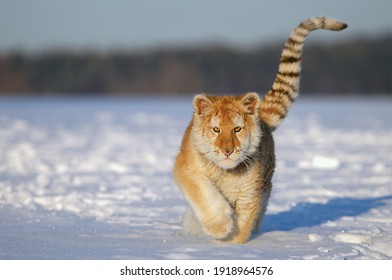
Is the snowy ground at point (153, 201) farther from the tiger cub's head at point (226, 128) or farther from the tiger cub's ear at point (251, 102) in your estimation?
the tiger cub's ear at point (251, 102)

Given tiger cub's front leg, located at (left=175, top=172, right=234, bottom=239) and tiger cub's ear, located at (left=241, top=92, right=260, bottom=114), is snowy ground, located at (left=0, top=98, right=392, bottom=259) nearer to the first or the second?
tiger cub's front leg, located at (left=175, top=172, right=234, bottom=239)

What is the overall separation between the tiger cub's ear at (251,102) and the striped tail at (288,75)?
0.98m

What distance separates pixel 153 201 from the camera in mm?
9180

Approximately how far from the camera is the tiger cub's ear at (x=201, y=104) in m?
6.35

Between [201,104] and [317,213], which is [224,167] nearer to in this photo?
[201,104]

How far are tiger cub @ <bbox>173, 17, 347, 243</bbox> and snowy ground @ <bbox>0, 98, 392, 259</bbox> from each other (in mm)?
215

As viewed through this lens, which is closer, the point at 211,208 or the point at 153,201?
the point at 211,208

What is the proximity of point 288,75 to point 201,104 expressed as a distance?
153 cm

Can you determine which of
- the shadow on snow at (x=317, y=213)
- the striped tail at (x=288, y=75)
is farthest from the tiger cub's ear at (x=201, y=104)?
the shadow on snow at (x=317, y=213)

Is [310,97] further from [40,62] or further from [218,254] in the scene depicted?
[218,254]

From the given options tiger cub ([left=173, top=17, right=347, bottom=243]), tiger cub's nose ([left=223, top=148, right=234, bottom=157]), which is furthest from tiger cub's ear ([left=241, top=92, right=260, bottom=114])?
tiger cub's nose ([left=223, top=148, right=234, bottom=157])

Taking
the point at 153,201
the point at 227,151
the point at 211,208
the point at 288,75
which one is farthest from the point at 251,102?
the point at 153,201

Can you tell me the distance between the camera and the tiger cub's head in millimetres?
6066
